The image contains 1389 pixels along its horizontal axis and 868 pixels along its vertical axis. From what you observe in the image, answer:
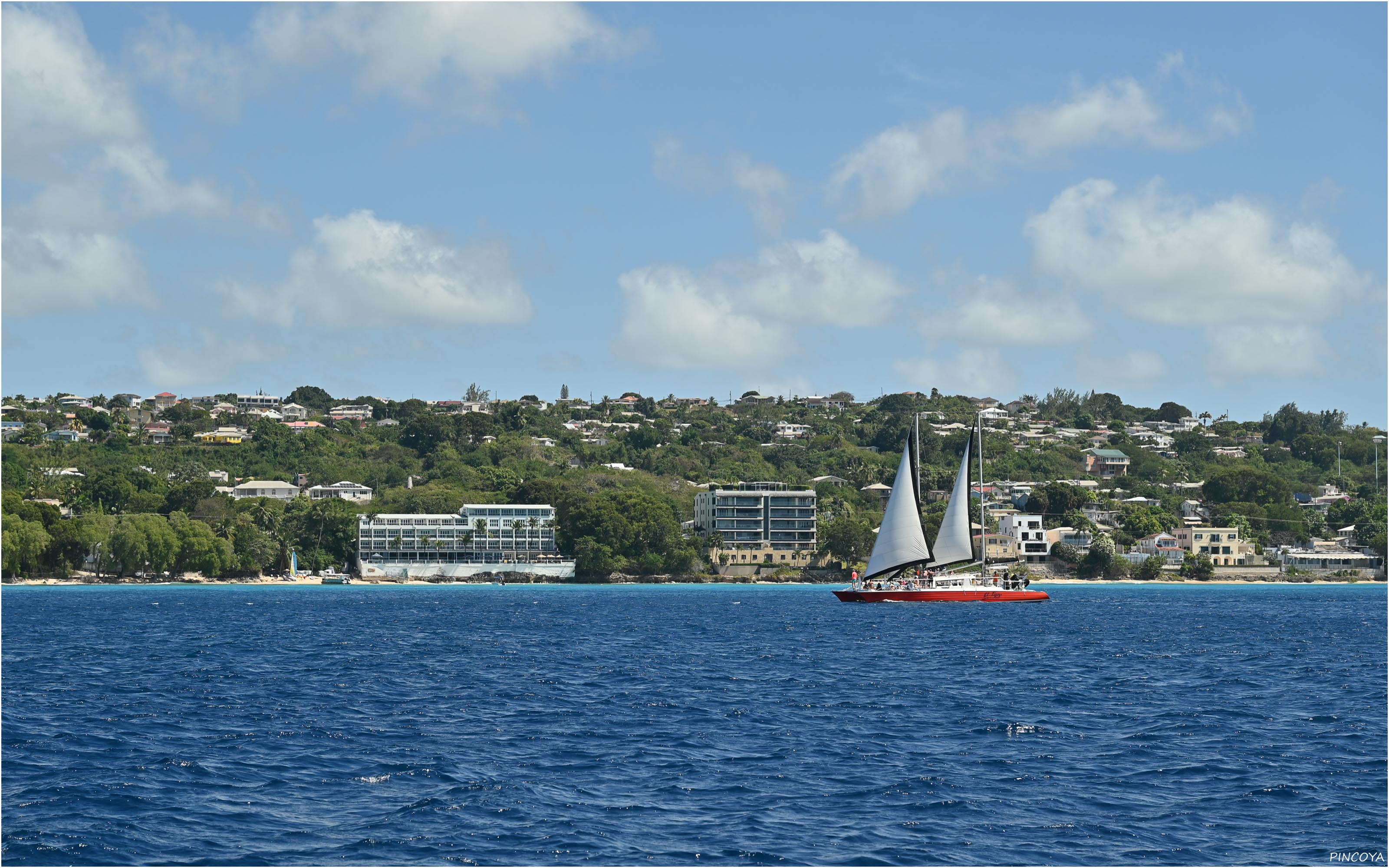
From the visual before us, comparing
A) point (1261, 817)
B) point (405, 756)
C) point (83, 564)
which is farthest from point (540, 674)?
point (83, 564)

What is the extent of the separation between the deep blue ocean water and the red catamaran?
36.9 m

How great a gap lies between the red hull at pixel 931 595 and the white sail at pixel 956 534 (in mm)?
2699

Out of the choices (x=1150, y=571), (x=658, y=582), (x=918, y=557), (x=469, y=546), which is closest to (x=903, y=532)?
(x=918, y=557)

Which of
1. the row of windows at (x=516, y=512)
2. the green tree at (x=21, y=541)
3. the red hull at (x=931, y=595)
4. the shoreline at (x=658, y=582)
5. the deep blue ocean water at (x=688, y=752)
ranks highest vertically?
the row of windows at (x=516, y=512)

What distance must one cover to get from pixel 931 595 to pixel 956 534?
5.01 metres

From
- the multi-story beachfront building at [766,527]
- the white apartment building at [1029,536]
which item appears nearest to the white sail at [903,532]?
the white apartment building at [1029,536]

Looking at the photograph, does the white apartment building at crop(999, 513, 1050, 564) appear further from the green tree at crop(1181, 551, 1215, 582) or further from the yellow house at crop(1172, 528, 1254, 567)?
the yellow house at crop(1172, 528, 1254, 567)

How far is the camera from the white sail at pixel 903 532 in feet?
334

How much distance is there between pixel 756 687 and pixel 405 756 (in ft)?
51.5

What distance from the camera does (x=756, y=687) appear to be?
142 ft

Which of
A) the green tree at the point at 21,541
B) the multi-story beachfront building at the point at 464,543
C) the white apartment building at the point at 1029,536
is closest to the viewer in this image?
the green tree at the point at 21,541

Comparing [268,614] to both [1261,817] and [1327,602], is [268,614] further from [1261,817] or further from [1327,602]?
[1327,602]

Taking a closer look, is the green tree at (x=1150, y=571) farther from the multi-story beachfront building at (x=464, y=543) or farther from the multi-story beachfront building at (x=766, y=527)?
the multi-story beachfront building at (x=464, y=543)

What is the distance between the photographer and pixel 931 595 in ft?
335
